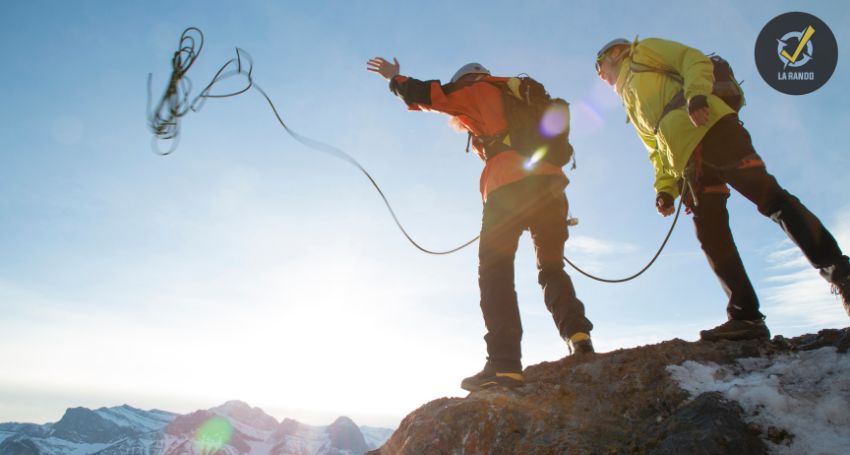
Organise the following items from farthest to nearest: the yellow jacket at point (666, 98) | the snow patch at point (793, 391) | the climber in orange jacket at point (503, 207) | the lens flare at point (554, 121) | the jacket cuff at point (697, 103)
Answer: the lens flare at point (554, 121)
the climber in orange jacket at point (503, 207)
the yellow jacket at point (666, 98)
the jacket cuff at point (697, 103)
the snow patch at point (793, 391)

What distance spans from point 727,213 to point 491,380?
2.68m

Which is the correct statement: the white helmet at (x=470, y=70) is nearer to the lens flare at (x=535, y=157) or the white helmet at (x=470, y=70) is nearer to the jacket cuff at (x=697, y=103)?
the lens flare at (x=535, y=157)

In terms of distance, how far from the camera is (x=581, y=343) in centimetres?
436

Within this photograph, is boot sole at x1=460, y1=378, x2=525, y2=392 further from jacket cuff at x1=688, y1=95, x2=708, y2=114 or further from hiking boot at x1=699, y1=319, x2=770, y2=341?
jacket cuff at x1=688, y1=95, x2=708, y2=114

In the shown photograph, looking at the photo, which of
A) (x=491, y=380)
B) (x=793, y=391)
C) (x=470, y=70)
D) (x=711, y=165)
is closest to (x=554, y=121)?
(x=470, y=70)

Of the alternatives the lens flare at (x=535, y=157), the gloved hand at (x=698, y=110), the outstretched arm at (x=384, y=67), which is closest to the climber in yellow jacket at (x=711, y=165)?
the gloved hand at (x=698, y=110)

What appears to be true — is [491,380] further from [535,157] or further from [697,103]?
[697,103]

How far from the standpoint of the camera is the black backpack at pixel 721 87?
418 cm

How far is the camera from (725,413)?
8.14ft

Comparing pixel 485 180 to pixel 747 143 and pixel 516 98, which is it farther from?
pixel 747 143

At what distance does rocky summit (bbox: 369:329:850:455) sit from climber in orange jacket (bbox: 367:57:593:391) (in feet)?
1.77

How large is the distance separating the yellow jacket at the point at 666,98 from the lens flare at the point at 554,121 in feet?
2.31

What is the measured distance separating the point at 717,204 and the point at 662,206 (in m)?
0.71

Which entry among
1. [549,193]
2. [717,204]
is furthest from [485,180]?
[717,204]
